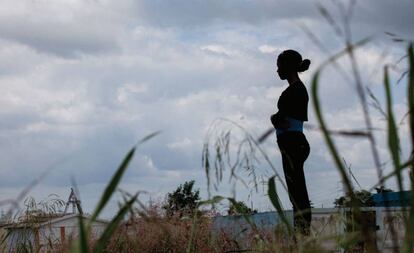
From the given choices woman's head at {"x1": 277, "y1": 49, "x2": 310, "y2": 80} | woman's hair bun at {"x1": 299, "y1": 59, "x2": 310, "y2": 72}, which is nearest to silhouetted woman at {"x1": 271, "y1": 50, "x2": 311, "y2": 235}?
woman's head at {"x1": 277, "y1": 49, "x2": 310, "y2": 80}

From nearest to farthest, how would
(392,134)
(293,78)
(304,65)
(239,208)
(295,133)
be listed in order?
(392,134) < (239,208) < (295,133) < (293,78) < (304,65)

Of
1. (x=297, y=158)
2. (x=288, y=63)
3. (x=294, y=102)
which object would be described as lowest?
(x=297, y=158)

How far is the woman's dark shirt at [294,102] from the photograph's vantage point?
5492mm

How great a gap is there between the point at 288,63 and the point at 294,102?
414mm

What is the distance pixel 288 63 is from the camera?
228 inches

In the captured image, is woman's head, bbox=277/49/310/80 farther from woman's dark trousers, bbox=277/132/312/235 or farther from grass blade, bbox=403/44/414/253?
grass blade, bbox=403/44/414/253

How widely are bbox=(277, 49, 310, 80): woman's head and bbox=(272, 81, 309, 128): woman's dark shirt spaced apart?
22cm

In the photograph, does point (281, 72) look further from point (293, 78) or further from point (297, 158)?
point (297, 158)

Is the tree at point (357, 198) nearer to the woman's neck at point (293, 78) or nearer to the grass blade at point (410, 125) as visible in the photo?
the grass blade at point (410, 125)

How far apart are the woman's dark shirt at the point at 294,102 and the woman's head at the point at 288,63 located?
0.72 feet

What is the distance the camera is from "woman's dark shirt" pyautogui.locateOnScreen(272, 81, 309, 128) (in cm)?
549

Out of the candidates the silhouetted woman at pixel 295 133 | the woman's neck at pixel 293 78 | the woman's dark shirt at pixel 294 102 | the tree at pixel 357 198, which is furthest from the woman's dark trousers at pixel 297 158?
the tree at pixel 357 198

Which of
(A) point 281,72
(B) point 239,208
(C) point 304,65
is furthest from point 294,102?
(B) point 239,208

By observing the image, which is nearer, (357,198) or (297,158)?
(357,198)
